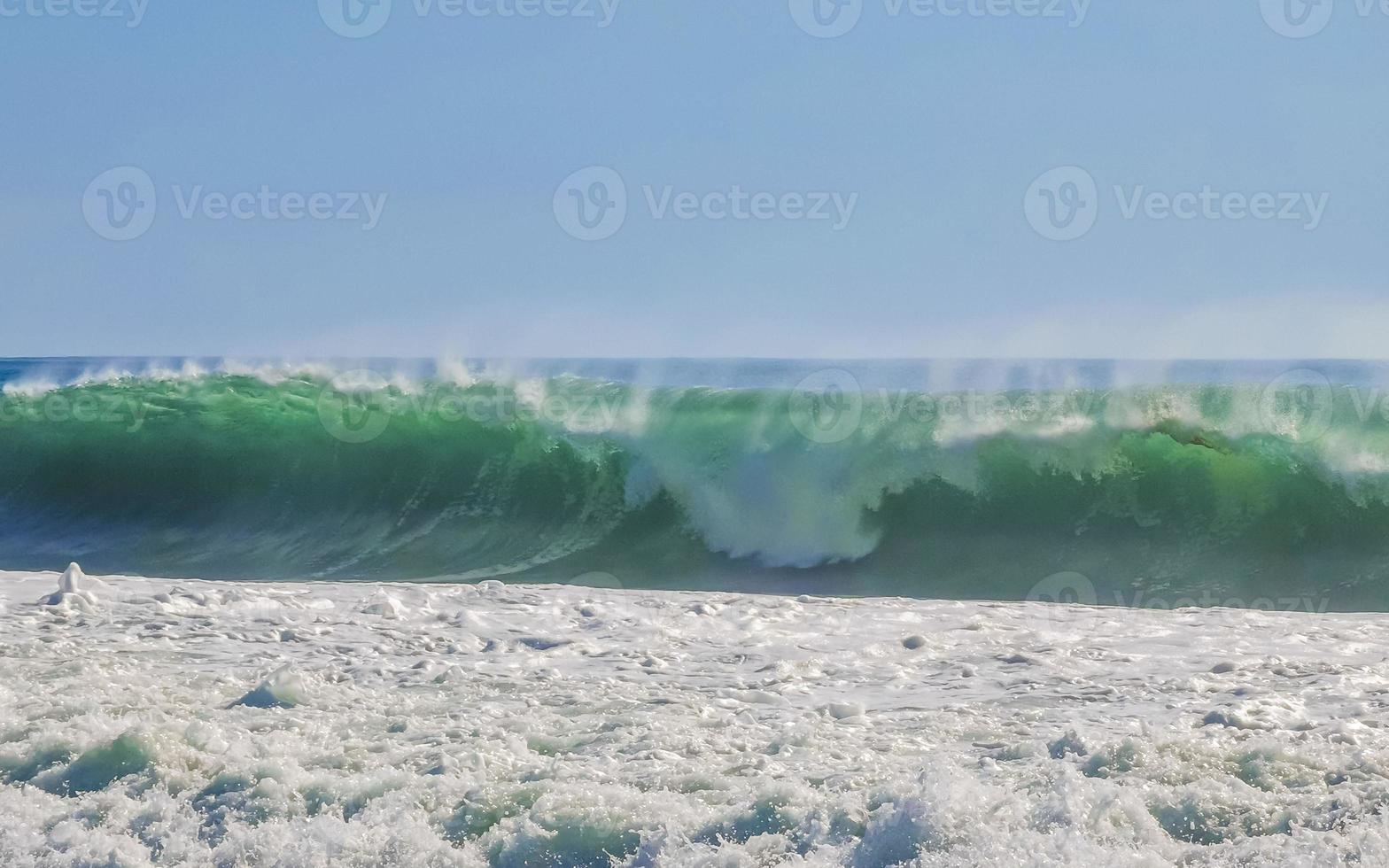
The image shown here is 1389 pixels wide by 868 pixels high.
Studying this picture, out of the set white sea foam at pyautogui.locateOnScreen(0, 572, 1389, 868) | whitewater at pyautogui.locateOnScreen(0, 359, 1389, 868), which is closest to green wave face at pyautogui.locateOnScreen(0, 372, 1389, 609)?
whitewater at pyautogui.locateOnScreen(0, 359, 1389, 868)

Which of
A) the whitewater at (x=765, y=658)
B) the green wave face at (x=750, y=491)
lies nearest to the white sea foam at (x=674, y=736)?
the whitewater at (x=765, y=658)

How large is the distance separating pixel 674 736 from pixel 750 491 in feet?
24.6

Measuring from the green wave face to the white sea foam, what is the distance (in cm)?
437

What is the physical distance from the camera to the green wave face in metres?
9.86

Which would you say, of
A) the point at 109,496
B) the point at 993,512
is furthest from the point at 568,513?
the point at 109,496

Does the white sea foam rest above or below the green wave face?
below

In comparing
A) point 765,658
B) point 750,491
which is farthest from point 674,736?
point 750,491

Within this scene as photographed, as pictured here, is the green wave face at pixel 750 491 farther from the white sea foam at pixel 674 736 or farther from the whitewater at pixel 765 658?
the white sea foam at pixel 674 736

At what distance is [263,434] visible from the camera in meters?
12.9

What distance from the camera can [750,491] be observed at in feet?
36.3

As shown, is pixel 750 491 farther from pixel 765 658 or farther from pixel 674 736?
pixel 674 736

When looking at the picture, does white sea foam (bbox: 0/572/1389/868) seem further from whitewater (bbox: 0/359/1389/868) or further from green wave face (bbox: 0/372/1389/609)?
green wave face (bbox: 0/372/1389/609)

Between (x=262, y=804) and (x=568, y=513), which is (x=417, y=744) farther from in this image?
(x=568, y=513)

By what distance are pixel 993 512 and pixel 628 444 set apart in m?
3.63
